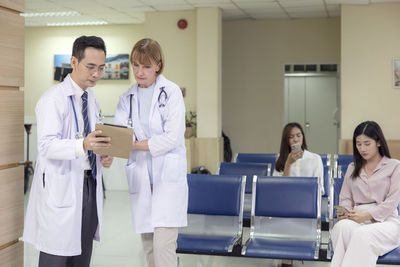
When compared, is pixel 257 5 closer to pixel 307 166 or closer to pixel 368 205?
pixel 307 166

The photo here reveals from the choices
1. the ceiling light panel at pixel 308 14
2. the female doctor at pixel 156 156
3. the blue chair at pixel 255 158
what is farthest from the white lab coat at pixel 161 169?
the ceiling light panel at pixel 308 14

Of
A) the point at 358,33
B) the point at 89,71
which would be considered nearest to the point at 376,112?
the point at 358,33

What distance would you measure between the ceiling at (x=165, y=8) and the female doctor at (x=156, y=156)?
24.1 ft

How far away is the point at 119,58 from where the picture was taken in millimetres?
12602

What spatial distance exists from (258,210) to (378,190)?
0.96 meters

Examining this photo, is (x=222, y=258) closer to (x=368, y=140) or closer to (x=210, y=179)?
(x=210, y=179)

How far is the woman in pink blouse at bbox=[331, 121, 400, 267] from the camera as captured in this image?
141 inches

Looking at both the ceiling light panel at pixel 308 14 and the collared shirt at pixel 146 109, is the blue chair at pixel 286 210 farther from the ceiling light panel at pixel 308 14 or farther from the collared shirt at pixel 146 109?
the ceiling light panel at pixel 308 14

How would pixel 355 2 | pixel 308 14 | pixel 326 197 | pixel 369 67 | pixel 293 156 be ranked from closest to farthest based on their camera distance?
pixel 293 156
pixel 326 197
pixel 355 2
pixel 369 67
pixel 308 14

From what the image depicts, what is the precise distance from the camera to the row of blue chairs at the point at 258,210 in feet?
13.9

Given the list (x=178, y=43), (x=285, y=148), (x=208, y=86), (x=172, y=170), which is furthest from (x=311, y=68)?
(x=172, y=170)

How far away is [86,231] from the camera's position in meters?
2.84

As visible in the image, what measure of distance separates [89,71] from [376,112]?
29.3 ft

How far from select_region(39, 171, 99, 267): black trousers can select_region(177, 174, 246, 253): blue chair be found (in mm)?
1411
